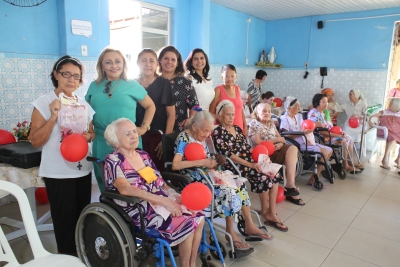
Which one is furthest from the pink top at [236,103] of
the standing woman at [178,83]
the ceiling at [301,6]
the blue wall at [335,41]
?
the blue wall at [335,41]

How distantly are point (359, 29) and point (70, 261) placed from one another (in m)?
6.13

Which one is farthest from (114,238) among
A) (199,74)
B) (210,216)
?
(199,74)

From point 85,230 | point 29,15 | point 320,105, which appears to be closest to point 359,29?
point 320,105

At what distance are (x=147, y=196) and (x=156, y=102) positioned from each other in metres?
0.89

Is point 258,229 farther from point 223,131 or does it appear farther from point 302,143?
point 302,143

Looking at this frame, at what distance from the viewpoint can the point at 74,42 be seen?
3109 mm

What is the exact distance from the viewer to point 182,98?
2518mm

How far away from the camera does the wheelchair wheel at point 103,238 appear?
1.55m

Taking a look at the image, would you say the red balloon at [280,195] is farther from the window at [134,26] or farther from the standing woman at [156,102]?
the window at [134,26]

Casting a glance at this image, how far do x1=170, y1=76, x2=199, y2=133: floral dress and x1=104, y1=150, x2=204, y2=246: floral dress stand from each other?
2.88 feet

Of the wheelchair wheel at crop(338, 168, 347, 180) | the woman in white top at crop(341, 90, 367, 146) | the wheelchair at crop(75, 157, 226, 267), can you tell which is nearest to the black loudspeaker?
the woman in white top at crop(341, 90, 367, 146)

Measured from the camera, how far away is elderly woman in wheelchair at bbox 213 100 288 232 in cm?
251

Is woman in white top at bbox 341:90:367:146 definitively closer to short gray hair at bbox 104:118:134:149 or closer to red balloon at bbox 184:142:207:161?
red balloon at bbox 184:142:207:161

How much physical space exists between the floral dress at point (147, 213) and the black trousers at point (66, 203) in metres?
0.30
